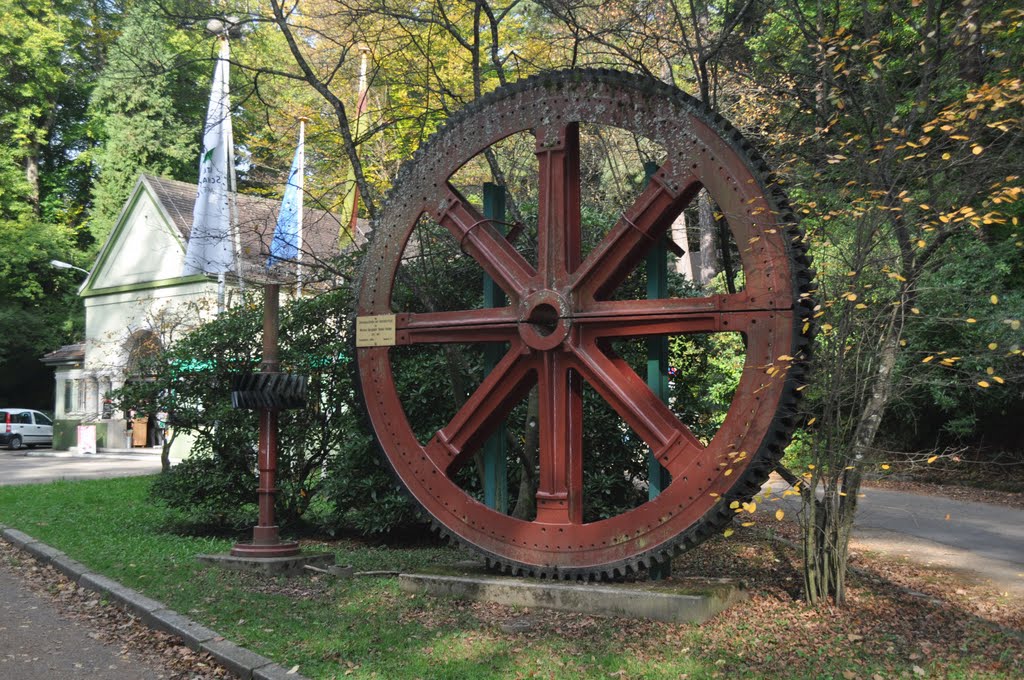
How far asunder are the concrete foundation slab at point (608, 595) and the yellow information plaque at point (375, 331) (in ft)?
6.83

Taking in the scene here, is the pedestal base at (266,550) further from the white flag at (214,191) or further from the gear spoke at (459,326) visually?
the white flag at (214,191)

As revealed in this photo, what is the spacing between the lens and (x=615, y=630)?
6195mm

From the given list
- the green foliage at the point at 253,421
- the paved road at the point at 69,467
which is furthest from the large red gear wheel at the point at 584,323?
the paved road at the point at 69,467

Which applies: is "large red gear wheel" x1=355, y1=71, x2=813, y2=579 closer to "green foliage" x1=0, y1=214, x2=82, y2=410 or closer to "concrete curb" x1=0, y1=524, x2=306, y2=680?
"concrete curb" x1=0, y1=524, x2=306, y2=680

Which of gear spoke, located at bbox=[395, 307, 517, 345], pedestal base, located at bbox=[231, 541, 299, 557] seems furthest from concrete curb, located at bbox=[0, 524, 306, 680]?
gear spoke, located at bbox=[395, 307, 517, 345]

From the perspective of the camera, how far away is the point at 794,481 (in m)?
6.36

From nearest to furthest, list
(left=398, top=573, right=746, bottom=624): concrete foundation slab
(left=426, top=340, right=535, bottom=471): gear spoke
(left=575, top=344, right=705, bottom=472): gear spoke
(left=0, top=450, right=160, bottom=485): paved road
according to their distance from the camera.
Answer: (left=398, top=573, right=746, bottom=624): concrete foundation slab → (left=575, top=344, right=705, bottom=472): gear spoke → (left=426, top=340, right=535, bottom=471): gear spoke → (left=0, top=450, right=160, bottom=485): paved road

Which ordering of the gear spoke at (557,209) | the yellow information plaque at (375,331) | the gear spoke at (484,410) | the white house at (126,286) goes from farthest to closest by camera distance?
1. the white house at (126,286)
2. the yellow information plaque at (375,331)
3. the gear spoke at (484,410)
4. the gear spoke at (557,209)

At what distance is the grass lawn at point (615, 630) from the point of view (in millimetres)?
5457

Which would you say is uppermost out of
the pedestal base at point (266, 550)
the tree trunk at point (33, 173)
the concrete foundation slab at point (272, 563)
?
the tree trunk at point (33, 173)

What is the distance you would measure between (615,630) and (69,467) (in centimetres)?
2234

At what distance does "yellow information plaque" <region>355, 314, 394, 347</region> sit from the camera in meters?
8.18

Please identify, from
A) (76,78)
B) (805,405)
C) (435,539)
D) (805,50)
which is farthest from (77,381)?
Result: (805,405)

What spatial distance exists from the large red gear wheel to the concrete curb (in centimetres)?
203
